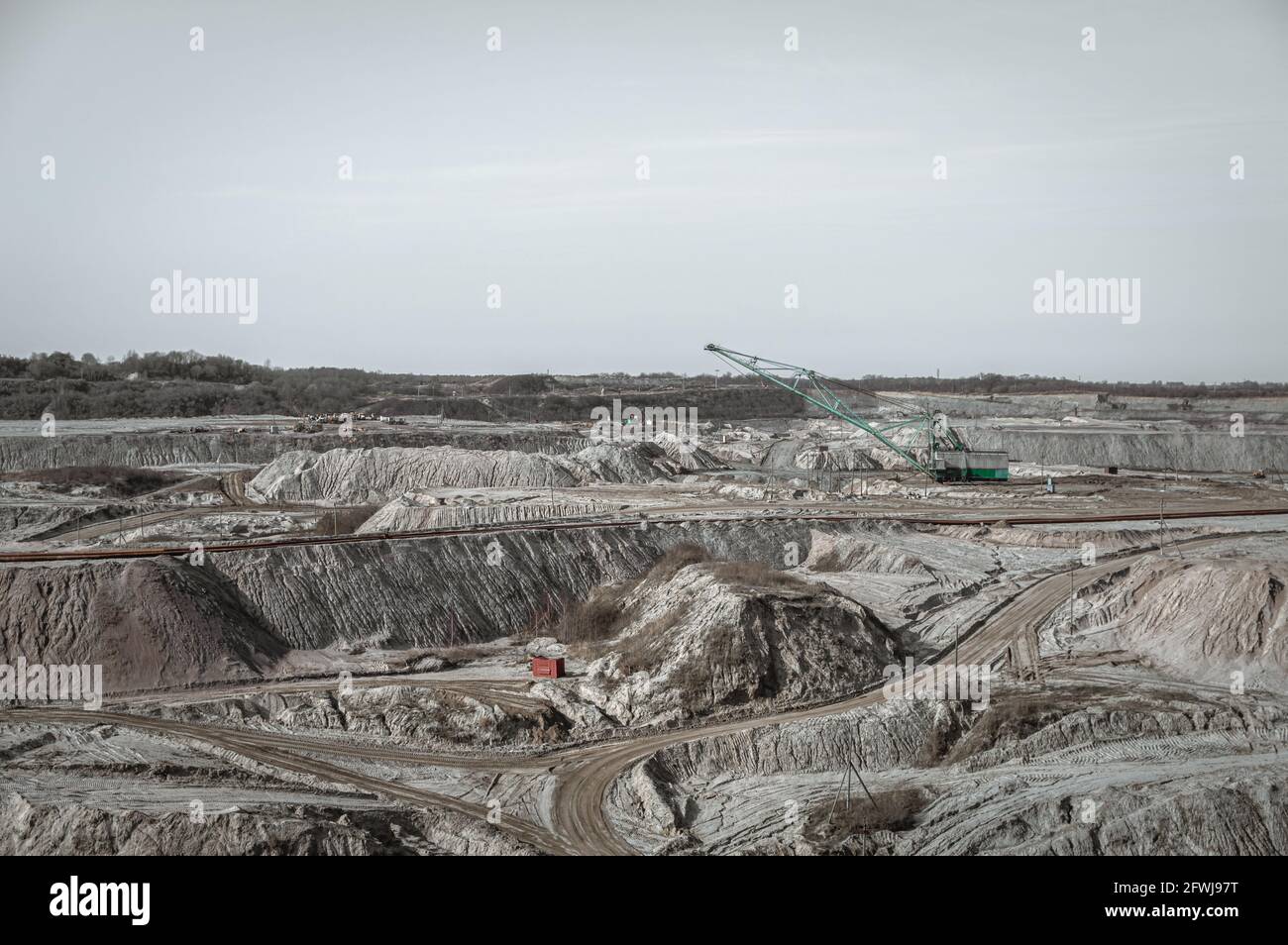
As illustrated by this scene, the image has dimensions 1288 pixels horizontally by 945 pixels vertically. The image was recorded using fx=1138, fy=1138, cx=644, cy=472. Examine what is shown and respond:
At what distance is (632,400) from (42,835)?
116m

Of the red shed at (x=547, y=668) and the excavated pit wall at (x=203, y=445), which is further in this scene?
the excavated pit wall at (x=203, y=445)

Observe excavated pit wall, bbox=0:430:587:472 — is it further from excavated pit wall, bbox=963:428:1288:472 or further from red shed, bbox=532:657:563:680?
red shed, bbox=532:657:563:680

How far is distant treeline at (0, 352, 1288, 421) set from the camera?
105125mm

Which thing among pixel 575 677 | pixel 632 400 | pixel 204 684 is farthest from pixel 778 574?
pixel 632 400

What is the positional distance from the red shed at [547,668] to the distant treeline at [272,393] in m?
77.8

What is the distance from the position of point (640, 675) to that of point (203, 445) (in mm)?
60574

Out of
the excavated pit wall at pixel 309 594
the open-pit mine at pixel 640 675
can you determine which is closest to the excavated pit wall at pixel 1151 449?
the open-pit mine at pixel 640 675

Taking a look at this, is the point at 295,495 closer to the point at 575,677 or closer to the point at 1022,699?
the point at 575,677

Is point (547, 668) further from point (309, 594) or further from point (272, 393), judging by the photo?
point (272, 393)

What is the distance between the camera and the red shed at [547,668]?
36.8 metres

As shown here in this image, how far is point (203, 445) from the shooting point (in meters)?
85.4

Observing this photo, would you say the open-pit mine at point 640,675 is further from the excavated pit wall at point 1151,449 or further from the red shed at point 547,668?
the excavated pit wall at point 1151,449

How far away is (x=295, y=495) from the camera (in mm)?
69625

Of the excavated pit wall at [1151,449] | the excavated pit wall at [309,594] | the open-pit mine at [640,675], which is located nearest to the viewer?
the open-pit mine at [640,675]
